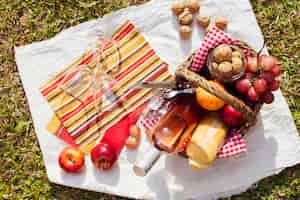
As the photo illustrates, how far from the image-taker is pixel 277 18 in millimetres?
2232

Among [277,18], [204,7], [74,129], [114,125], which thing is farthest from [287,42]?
[74,129]

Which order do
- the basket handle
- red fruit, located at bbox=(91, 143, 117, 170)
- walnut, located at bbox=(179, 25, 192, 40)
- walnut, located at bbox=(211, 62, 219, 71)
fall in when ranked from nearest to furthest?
the basket handle → walnut, located at bbox=(211, 62, 219, 71) → red fruit, located at bbox=(91, 143, 117, 170) → walnut, located at bbox=(179, 25, 192, 40)

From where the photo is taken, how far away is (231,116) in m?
1.86

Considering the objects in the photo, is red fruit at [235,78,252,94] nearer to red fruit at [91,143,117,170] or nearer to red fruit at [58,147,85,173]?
red fruit at [91,143,117,170]

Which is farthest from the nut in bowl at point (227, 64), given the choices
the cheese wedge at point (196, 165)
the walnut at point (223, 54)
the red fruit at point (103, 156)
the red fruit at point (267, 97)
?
the red fruit at point (103, 156)

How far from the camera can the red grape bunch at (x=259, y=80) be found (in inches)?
72.4

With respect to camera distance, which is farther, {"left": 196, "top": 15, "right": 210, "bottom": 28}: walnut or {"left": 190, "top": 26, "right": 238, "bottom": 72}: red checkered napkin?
{"left": 196, "top": 15, "right": 210, "bottom": 28}: walnut

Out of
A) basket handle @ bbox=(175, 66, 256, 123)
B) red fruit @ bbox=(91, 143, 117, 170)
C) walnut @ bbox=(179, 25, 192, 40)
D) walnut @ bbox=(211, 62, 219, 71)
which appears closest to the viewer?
basket handle @ bbox=(175, 66, 256, 123)

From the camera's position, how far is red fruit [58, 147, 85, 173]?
2.06 meters

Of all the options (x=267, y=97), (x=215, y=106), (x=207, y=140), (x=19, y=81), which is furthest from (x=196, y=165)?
(x=19, y=81)

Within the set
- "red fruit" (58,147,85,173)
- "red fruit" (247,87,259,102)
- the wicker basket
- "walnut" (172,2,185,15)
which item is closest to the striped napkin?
"red fruit" (58,147,85,173)

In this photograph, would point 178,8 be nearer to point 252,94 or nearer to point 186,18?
point 186,18

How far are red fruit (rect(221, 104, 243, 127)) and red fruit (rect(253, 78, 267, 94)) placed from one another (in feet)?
0.29

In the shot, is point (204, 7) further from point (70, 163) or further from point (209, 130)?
point (70, 163)
